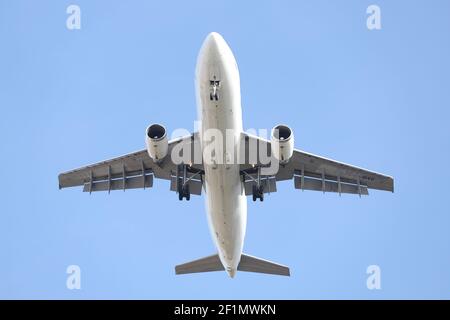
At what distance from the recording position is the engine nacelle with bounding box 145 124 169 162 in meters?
29.5

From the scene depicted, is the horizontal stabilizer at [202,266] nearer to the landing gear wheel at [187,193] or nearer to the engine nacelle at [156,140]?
the landing gear wheel at [187,193]

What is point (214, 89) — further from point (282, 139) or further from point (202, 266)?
point (202, 266)

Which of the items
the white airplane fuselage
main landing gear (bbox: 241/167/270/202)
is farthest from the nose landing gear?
main landing gear (bbox: 241/167/270/202)

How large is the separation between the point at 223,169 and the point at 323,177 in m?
6.89

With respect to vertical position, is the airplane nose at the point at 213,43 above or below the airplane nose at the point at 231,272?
above

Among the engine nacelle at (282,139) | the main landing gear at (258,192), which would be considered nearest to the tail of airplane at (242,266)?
the main landing gear at (258,192)

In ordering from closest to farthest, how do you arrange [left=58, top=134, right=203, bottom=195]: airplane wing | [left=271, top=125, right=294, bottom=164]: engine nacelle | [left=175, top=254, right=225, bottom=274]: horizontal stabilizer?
[left=271, top=125, right=294, bottom=164]: engine nacelle < [left=58, top=134, right=203, bottom=195]: airplane wing < [left=175, top=254, right=225, bottom=274]: horizontal stabilizer

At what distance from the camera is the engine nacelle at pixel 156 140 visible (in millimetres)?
29531

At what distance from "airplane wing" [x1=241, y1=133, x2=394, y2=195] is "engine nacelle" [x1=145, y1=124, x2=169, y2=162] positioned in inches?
176

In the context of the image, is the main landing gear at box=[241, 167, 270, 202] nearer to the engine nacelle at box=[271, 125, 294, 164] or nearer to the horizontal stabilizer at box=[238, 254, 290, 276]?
the engine nacelle at box=[271, 125, 294, 164]

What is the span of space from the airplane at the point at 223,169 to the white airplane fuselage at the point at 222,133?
0.04 metres

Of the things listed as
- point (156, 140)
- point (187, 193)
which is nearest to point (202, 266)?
point (187, 193)

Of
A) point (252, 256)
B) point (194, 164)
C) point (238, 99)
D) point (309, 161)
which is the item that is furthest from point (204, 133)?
point (252, 256)

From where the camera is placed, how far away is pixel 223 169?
28.9 metres
